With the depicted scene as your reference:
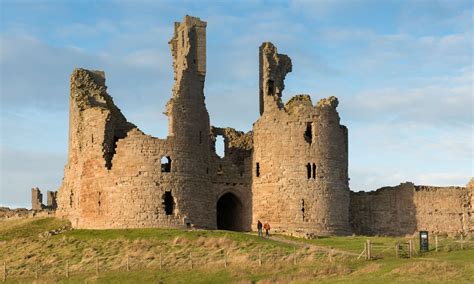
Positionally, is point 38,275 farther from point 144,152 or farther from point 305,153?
point 305,153

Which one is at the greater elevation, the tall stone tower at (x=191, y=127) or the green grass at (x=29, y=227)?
the tall stone tower at (x=191, y=127)

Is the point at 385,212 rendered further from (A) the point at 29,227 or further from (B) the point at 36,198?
(B) the point at 36,198

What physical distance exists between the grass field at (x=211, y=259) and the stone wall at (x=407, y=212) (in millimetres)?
8269

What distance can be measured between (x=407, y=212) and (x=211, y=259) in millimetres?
22206

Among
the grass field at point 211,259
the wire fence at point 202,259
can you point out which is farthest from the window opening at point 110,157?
the wire fence at point 202,259

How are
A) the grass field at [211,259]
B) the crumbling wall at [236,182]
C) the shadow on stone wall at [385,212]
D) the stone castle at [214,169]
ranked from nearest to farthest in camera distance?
the grass field at [211,259]
the stone castle at [214,169]
the crumbling wall at [236,182]
the shadow on stone wall at [385,212]

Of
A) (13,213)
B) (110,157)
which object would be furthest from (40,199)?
(110,157)

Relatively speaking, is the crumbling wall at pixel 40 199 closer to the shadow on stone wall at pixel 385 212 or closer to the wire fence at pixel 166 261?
the shadow on stone wall at pixel 385 212

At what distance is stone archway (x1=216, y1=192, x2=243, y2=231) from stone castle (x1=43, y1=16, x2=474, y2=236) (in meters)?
0.07

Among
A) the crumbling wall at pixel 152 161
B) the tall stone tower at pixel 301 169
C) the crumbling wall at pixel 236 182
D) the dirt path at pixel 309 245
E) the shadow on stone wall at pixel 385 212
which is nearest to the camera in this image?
the dirt path at pixel 309 245

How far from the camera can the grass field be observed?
1547 inches

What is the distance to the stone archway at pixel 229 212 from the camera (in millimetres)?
60469

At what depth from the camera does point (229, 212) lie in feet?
203

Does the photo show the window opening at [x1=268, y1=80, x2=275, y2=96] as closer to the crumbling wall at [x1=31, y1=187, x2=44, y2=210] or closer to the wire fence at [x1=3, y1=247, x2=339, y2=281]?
the wire fence at [x1=3, y1=247, x2=339, y2=281]
